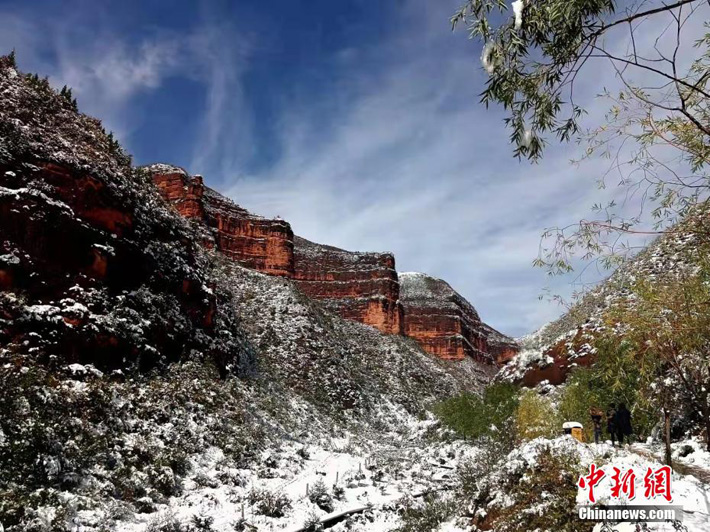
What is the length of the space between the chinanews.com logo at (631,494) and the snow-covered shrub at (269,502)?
8.36m

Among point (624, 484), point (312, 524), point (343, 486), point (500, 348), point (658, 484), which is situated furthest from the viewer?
point (500, 348)

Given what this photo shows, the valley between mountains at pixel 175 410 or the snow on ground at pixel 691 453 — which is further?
the snow on ground at pixel 691 453

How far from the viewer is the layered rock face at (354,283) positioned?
63.2 meters

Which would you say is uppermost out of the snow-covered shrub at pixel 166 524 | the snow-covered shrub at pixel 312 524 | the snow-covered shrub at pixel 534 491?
the snow-covered shrub at pixel 534 491

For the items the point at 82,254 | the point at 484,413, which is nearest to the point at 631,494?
the point at 82,254

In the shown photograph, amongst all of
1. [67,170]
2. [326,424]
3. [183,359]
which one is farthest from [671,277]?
[326,424]

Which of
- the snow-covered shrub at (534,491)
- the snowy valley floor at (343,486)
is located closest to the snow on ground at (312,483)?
the snowy valley floor at (343,486)

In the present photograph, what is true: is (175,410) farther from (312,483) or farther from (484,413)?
(484,413)

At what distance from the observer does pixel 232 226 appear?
54.6 m

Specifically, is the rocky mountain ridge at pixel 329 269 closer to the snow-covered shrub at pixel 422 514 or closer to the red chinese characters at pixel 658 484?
the snow-covered shrub at pixel 422 514

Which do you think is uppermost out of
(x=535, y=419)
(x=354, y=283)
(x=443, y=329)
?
(x=354, y=283)

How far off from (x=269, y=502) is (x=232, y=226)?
43.9 metres

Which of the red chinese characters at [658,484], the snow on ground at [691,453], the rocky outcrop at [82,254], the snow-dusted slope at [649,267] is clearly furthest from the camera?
the rocky outcrop at [82,254]

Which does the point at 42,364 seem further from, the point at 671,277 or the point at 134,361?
the point at 671,277
